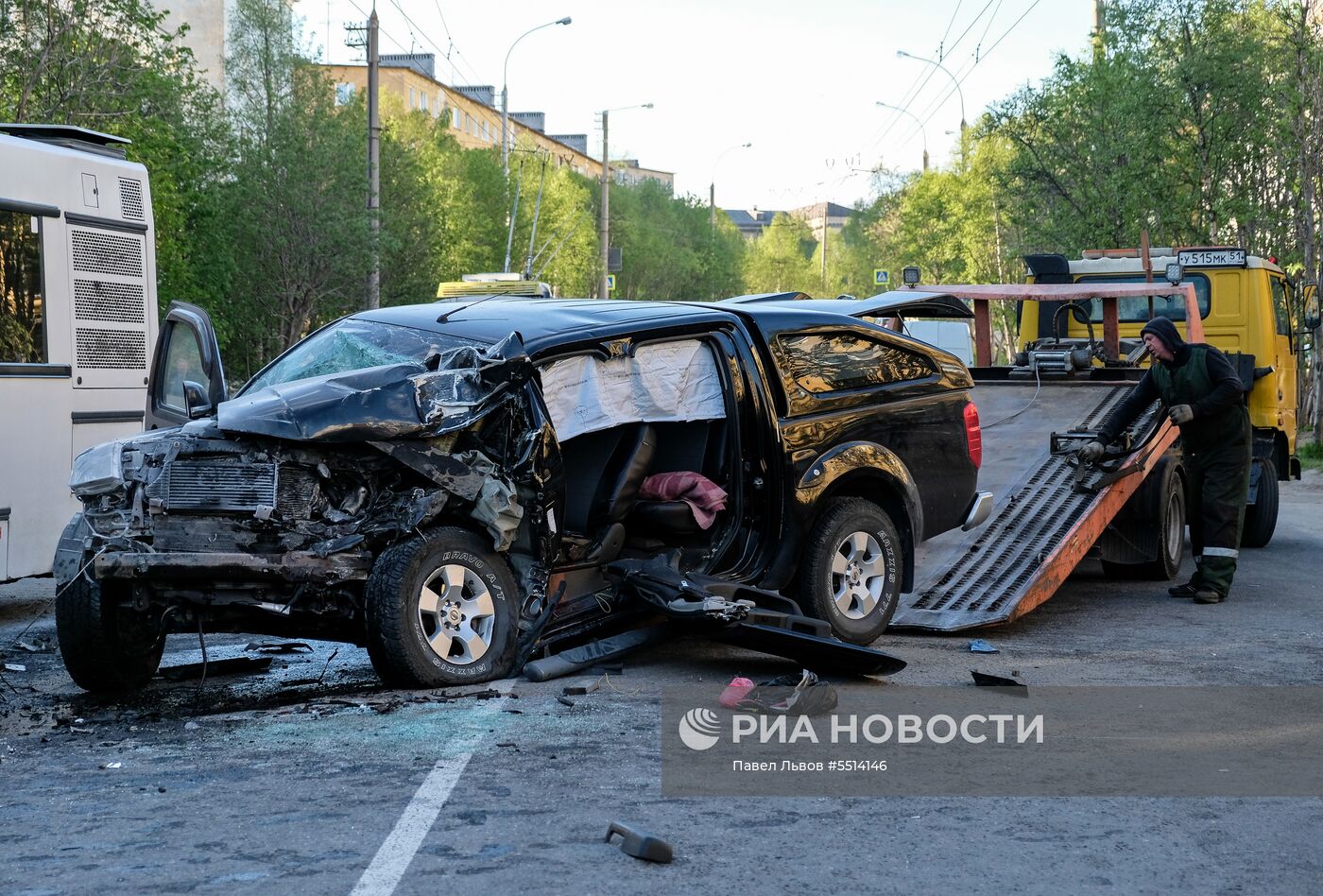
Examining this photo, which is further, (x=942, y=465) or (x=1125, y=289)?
(x=1125, y=289)

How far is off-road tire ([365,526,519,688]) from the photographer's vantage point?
19.6ft

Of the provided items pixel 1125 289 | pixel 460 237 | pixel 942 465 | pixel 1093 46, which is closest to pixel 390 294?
pixel 460 237

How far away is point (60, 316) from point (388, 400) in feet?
13.7

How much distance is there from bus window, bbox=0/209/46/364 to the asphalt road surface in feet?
9.60

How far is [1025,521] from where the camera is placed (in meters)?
9.42

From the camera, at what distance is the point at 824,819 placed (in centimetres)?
459

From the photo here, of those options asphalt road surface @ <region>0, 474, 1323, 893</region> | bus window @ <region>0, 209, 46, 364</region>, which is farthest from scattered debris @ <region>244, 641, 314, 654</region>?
bus window @ <region>0, 209, 46, 364</region>

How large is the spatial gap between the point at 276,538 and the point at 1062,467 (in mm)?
5974

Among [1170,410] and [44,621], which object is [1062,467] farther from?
[44,621]

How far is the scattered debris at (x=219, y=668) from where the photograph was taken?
7.04 meters

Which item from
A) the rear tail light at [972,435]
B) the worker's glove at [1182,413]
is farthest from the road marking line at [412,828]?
the worker's glove at [1182,413]

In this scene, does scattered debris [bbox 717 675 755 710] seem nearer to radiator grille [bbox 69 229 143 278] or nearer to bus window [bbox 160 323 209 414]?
bus window [bbox 160 323 209 414]

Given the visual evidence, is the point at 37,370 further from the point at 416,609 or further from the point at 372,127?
the point at 372,127

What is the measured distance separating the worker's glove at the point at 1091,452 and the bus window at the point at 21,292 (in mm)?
6772
